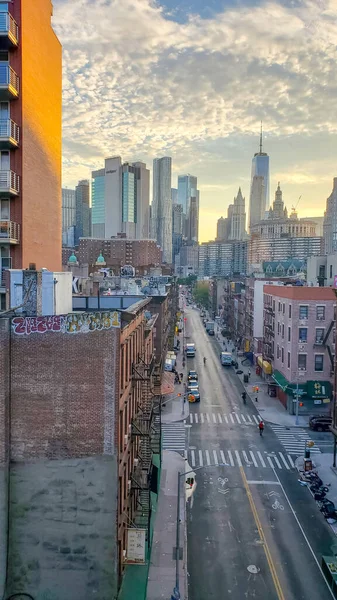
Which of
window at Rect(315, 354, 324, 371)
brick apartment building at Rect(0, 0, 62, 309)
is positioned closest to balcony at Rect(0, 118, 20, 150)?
brick apartment building at Rect(0, 0, 62, 309)

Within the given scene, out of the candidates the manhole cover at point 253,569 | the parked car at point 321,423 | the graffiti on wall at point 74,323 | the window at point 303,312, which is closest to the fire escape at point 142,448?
the manhole cover at point 253,569

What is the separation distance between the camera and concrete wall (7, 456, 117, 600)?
58.2 ft

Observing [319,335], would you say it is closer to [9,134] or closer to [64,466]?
[9,134]

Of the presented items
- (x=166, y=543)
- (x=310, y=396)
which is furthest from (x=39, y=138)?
(x=310, y=396)

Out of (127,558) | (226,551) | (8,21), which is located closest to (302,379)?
(226,551)

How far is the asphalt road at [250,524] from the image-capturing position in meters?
24.0

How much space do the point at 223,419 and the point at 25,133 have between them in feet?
127

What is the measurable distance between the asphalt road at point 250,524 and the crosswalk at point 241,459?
9 centimetres

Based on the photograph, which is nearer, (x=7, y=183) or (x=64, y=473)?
(x=64, y=473)

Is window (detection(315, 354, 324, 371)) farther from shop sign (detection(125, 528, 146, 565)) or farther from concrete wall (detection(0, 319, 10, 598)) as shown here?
concrete wall (detection(0, 319, 10, 598))

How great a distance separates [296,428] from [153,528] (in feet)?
85.0

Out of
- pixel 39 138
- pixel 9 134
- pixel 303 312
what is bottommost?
pixel 303 312

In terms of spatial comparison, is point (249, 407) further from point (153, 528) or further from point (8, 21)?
point (8, 21)

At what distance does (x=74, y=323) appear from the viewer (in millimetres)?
17469
